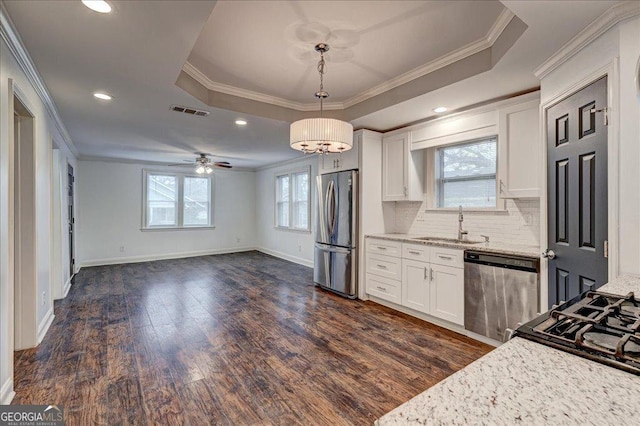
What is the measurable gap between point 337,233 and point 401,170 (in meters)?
1.28

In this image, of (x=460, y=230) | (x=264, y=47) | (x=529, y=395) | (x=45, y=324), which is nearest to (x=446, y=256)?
(x=460, y=230)

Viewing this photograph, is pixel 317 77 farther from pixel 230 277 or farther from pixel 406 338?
pixel 230 277

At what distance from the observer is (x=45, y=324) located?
3.30 metres

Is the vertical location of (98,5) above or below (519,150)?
above

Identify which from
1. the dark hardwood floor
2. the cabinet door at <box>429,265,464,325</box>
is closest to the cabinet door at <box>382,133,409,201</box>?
the cabinet door at <box>429,265,464,325</box>

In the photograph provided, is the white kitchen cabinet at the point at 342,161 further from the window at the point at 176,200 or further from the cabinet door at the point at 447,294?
the window at the point at 176,200

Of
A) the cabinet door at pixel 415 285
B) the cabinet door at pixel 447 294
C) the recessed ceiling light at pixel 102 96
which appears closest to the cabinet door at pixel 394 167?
the cabinet door at pixel 415 285

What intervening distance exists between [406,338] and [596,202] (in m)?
1.97

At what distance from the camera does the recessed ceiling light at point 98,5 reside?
1.75m

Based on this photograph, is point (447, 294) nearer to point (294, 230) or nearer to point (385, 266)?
point (385, 266)

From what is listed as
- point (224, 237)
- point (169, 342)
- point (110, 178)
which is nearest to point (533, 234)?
point (169, 342)

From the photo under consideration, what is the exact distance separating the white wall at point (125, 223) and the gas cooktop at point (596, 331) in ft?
26.4

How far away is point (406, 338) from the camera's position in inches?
122

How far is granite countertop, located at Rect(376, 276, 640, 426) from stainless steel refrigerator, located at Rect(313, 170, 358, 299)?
3.65 meters
